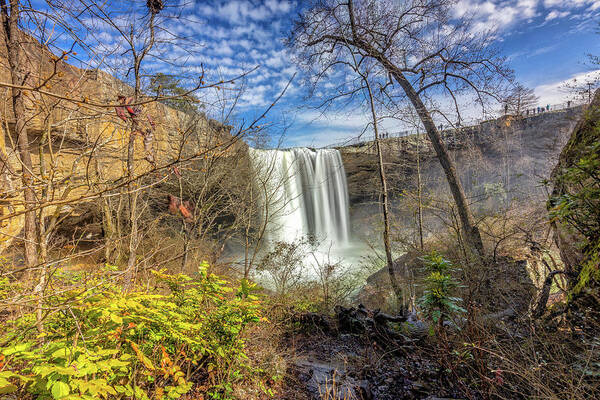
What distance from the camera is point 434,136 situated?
238 inches

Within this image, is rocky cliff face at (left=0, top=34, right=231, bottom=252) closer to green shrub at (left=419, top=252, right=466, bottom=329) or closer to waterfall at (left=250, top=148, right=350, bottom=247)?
green shrub at (left=419, top=252, right=466, bottom=329)

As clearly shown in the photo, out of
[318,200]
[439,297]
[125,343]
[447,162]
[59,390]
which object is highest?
[447,162]

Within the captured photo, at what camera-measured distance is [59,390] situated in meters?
0.92

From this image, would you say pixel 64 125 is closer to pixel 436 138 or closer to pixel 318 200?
pixel 436 138

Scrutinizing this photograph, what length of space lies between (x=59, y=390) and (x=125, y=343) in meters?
0.68

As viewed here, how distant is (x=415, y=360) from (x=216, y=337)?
2.30 meters

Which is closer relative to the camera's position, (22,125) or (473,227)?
(22,125)

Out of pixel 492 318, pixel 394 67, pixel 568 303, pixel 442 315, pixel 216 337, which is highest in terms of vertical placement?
pixel 394 67

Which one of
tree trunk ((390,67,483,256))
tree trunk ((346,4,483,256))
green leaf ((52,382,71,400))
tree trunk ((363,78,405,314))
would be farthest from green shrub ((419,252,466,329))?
tree trunk ((390,67,483,256))

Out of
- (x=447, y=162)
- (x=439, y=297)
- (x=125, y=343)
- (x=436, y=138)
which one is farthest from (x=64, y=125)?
(x=447, y=162)

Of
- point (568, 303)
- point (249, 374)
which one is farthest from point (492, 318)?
point (249, 374)

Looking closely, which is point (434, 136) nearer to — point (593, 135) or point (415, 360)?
point (593, 135)

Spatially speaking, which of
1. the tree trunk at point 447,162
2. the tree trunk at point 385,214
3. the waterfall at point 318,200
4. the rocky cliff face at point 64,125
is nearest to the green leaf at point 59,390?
the rocky cliff face at point 64,125

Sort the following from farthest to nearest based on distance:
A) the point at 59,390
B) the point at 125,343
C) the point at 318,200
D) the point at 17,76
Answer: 1. the point at 318,200
2. the point at 17,76
3. the point at 125,343
4. the point at 59,390
